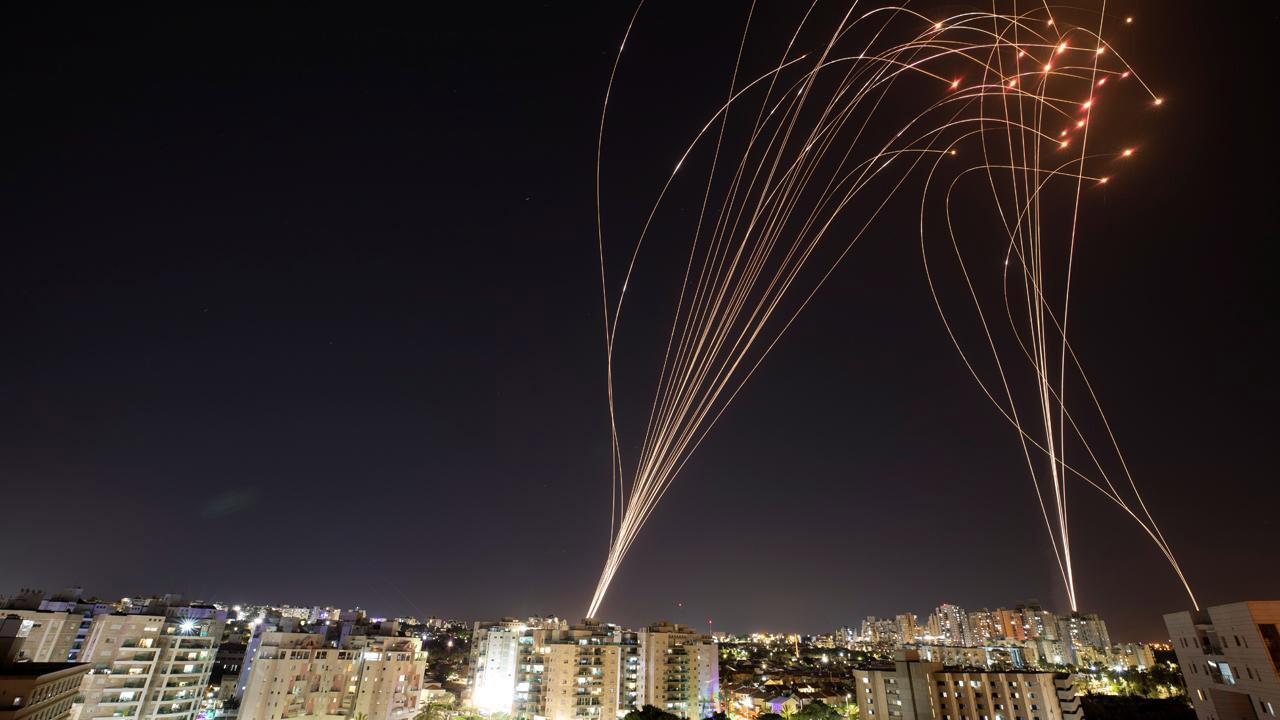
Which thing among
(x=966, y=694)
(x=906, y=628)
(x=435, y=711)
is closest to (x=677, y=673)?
(x=435, y=711)

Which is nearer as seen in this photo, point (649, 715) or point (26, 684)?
point (26, 684)

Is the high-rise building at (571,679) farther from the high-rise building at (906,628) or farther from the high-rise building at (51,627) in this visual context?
the high-rise building at (906,628)

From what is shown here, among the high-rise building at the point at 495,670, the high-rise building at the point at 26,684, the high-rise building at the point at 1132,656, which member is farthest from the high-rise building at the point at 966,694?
the high-rise building at the point at 1132,656

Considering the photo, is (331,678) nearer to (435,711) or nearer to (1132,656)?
(435,711)

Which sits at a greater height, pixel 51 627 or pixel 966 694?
pixel 51 627

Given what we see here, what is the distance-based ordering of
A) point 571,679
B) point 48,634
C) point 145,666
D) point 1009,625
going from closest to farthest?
1. point 145,666
2. point 48,634
3. point 571,679
4. point 1009,625

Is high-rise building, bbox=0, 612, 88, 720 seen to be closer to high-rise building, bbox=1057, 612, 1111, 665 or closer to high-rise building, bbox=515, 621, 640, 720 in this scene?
high-rise building, bbox=515, 621, 640, 720

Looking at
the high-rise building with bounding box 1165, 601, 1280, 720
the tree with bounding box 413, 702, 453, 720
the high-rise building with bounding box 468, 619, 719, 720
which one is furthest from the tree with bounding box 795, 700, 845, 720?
the tree with bounding box 413, 702, 453, 720
